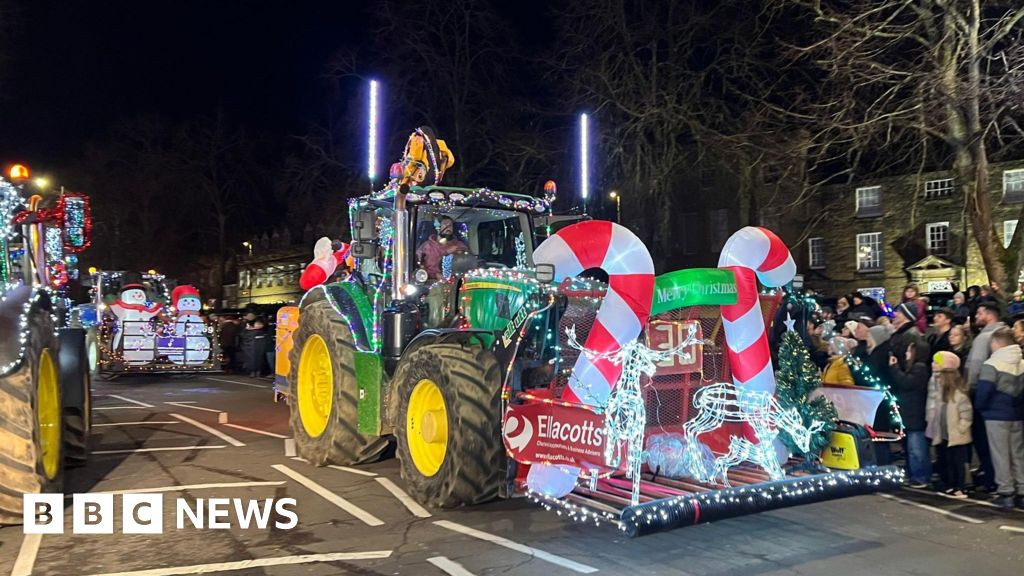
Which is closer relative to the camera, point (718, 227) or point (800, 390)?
point (800, 390)

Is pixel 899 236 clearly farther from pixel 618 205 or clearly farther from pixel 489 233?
pixel 489 233

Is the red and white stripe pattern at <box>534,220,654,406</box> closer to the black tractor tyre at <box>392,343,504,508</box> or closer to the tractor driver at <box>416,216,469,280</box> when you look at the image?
the black tractor tyre at <box>392,343,504,508</box>

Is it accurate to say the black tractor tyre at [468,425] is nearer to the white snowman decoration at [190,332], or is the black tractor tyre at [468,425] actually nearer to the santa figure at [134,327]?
the santa figure at [134,327]

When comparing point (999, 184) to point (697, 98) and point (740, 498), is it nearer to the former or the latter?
point (697, 98)

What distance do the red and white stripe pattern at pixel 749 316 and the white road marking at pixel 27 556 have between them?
5165mm

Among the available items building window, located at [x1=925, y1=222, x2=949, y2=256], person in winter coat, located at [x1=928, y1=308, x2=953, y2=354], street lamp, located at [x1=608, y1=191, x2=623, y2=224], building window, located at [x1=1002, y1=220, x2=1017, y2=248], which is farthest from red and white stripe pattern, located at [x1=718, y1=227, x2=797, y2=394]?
building window, located at [x1=925, y1=222, x2=949, y2=256]

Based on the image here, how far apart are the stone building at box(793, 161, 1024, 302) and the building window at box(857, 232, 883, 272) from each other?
0.13 ft

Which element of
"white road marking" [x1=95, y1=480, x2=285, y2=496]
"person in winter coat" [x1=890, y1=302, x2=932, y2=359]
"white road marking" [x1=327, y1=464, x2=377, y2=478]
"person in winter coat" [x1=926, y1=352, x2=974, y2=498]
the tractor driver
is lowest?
A: "white road marking" [x1=327, y1=464, x2=377, y2=478]

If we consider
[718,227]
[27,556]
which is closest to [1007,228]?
[718,227]

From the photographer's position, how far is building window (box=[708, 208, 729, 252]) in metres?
39.4

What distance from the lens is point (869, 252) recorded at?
3462cm

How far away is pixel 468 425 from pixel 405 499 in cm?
145

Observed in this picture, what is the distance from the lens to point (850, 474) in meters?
6.13

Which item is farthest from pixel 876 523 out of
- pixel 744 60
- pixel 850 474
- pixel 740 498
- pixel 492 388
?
pixel 744 60
